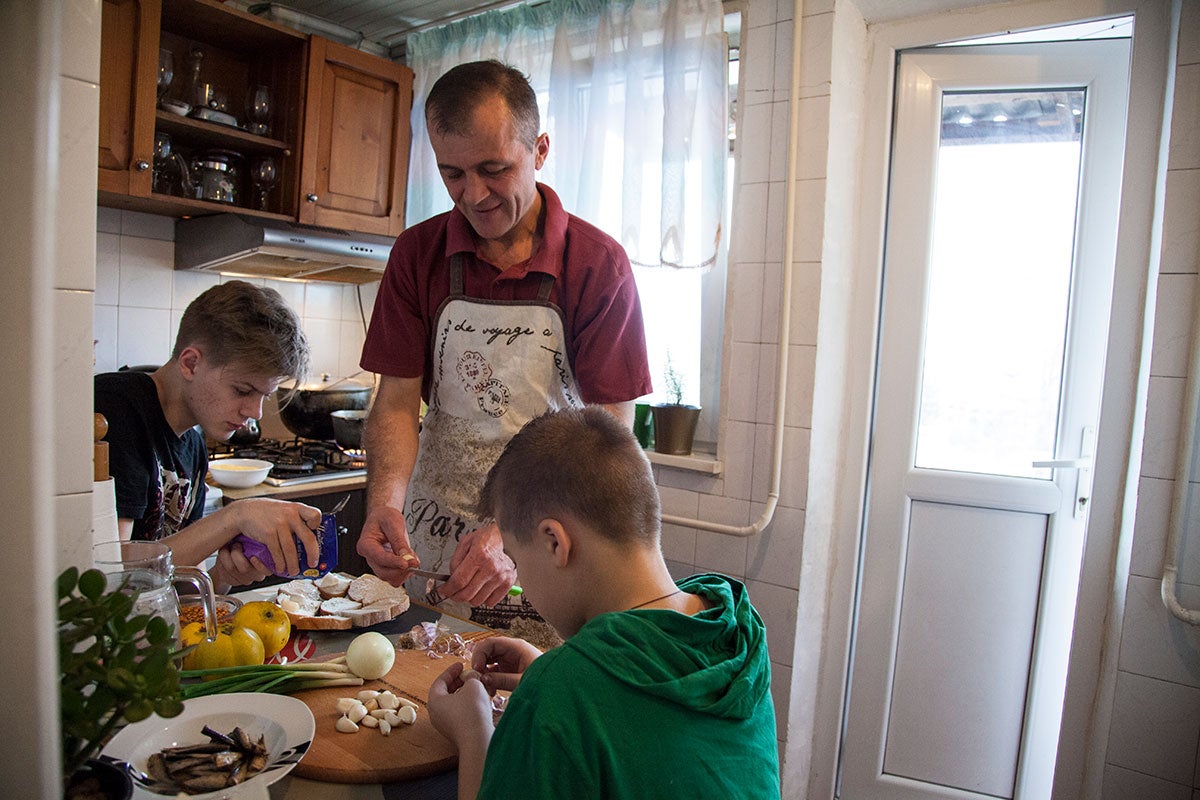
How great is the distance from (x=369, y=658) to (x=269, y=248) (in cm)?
200

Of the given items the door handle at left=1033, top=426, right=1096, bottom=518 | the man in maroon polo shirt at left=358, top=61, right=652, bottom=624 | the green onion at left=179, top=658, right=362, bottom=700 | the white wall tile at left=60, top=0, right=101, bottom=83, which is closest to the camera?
the white wall tile at left=60, top=0, right=101, bottom=83

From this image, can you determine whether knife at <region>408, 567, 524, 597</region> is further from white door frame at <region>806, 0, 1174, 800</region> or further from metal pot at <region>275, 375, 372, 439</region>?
metal pot at <region>275, 375, 372, 439</region>

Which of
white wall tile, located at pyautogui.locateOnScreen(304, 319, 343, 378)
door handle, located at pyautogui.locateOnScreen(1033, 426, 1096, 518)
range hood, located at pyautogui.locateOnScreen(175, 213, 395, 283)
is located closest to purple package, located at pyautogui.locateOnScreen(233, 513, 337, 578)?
range hood, located at pyautogui.locateOnScreen(175, 213, 395, 283)

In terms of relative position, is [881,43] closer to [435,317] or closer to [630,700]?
[435,317]

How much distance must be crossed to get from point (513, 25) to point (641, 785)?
282cm

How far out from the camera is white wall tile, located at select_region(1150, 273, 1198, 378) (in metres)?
1.78

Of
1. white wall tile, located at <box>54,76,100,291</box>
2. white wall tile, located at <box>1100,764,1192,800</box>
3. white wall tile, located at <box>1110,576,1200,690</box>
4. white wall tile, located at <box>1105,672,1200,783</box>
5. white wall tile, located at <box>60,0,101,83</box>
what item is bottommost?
white wall tile, located at <box>1100,764,1192,800</box>

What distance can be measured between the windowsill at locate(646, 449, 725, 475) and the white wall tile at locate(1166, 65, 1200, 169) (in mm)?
1324

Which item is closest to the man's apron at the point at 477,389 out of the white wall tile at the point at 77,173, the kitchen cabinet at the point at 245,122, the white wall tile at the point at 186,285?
the white wall tile at the point at 77,173

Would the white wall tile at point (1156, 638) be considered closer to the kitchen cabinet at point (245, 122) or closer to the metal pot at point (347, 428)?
the metal pot at point (347, 428)

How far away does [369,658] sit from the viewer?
3.73 feet

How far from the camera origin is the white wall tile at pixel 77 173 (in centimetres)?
74

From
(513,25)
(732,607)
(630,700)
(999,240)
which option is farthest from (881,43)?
(630,700)

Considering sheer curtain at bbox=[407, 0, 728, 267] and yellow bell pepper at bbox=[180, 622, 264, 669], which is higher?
sheer curtain at bbox=[407, 0, 728, 267]
